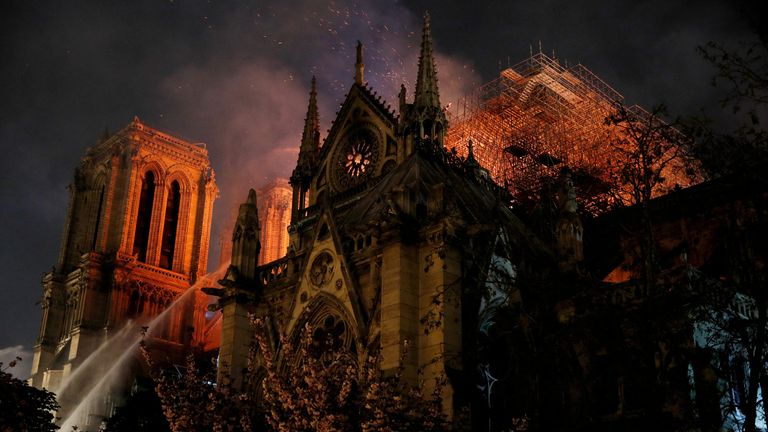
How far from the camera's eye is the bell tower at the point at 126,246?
66.6 m

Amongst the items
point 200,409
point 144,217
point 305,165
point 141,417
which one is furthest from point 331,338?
point 144,217

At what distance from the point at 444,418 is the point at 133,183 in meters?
56.0

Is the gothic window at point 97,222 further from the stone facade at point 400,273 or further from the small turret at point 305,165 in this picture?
the stone facade at point 400,273

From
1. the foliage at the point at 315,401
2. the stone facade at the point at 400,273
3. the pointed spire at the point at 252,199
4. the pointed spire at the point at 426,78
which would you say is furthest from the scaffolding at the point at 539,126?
the foliage at the point at 315,401

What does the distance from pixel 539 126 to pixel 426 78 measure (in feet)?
43.8

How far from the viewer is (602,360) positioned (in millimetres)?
22422

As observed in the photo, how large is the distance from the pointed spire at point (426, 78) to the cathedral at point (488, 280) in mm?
98

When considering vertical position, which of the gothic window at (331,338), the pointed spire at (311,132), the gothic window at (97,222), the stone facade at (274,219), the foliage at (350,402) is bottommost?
the foliage at (350,402)

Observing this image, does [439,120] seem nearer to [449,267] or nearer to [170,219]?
[449,267]

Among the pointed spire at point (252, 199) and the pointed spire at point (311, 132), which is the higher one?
the pointed spire at point (311, 132)

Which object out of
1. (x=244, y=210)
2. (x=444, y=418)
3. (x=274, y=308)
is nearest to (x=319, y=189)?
(x=244, y=210)

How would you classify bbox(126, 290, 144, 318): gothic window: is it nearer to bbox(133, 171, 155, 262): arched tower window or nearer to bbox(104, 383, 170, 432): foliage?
bbox(133, 171, 155, 262): arched tower window

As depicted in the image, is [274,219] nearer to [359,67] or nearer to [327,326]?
[359,67]

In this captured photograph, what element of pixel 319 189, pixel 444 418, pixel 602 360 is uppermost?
pixel 319 189
